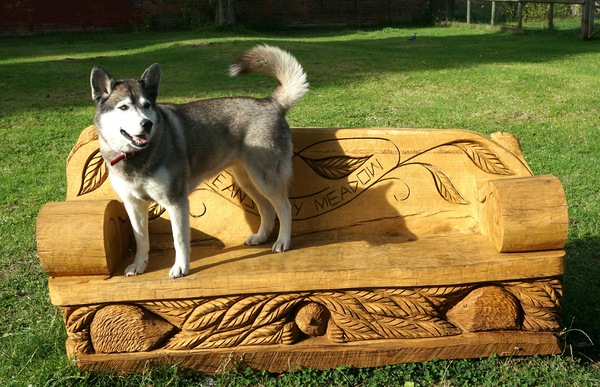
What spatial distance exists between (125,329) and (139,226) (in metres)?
0.62

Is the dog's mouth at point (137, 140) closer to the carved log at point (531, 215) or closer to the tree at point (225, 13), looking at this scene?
the carved log at point (531, 215)

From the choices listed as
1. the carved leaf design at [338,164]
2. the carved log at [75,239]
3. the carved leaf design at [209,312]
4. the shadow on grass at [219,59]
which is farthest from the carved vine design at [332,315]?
the shadow on grass at [219,59]

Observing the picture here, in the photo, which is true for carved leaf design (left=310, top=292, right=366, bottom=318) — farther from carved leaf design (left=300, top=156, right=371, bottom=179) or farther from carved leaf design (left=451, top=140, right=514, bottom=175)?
carved leaf design (left=451, top=140, right=514, bottom=175)

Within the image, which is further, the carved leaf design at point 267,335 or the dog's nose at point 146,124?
the carved leaf design at point 267,335

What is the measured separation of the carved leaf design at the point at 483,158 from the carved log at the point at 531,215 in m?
0.48

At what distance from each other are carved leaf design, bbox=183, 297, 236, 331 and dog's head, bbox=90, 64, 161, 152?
92 centimetres

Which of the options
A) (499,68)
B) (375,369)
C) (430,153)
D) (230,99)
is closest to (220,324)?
(375,369)

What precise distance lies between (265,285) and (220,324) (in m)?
0.33

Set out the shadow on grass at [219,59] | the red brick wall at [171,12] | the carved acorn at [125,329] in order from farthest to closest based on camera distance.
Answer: the red brick wall at [171,12] → the shadow on grass at [219,59] → the carved acorn at [125,329]

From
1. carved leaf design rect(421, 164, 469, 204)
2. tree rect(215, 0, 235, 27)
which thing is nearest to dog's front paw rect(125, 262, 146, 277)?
carved leaf design rect(421, 164, 469, 204)

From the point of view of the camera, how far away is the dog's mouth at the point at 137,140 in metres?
3.46

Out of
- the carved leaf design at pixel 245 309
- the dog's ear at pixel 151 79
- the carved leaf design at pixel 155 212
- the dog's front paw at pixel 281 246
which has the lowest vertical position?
the carved leaf design at pixel 245 309

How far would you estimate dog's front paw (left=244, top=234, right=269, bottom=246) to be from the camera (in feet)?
14.2

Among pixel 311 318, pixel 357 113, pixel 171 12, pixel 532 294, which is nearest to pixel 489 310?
pixel 532 294
